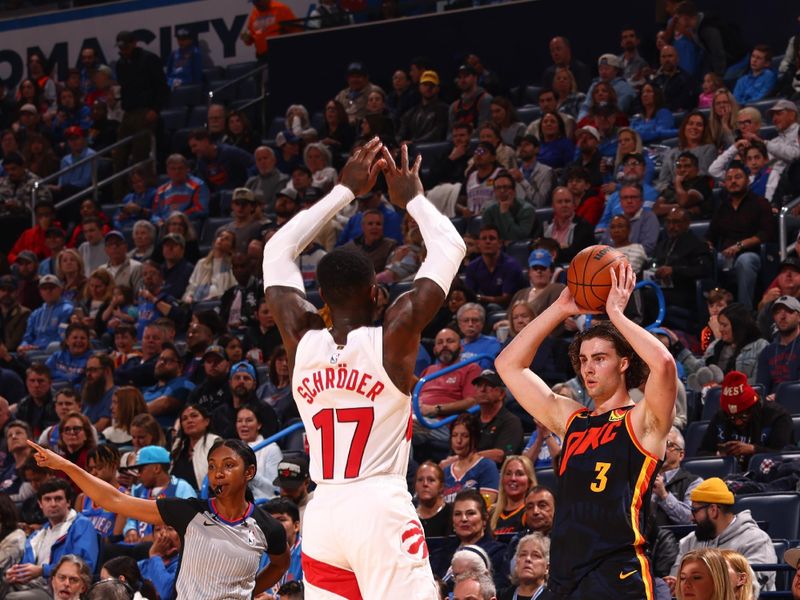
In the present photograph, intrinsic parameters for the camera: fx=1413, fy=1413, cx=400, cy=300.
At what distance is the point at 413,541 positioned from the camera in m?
5.18

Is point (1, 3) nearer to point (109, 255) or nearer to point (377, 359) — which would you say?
point (109, 255)

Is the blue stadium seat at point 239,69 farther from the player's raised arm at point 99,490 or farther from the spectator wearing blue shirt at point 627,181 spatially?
the player's raised arm at point 99,490

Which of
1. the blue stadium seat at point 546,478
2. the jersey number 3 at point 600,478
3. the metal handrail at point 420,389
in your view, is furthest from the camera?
the metal handrail at point 420,389

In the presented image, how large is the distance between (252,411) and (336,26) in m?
8.69

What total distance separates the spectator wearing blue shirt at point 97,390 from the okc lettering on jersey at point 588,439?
29.2 ft

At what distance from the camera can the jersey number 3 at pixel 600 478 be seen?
5.15 metres

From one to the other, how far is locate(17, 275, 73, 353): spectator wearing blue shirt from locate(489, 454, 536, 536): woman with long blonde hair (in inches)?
308

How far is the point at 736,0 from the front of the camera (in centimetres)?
1622

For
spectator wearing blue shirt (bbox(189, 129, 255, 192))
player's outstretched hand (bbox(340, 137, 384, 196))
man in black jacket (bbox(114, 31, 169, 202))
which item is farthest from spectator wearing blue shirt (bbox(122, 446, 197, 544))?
man in black jacket (bbox(114, 31, 169, 202))

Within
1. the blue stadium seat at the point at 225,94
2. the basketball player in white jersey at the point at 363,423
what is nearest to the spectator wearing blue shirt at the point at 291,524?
the basketball player in white jersey at the point at 363,423

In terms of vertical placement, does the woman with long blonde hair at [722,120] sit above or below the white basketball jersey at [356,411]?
below

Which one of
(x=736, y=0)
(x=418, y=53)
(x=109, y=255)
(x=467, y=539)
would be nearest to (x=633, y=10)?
(x=736, y=0)

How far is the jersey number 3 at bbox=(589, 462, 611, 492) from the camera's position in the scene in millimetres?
5148

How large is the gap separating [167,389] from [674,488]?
596 cm
